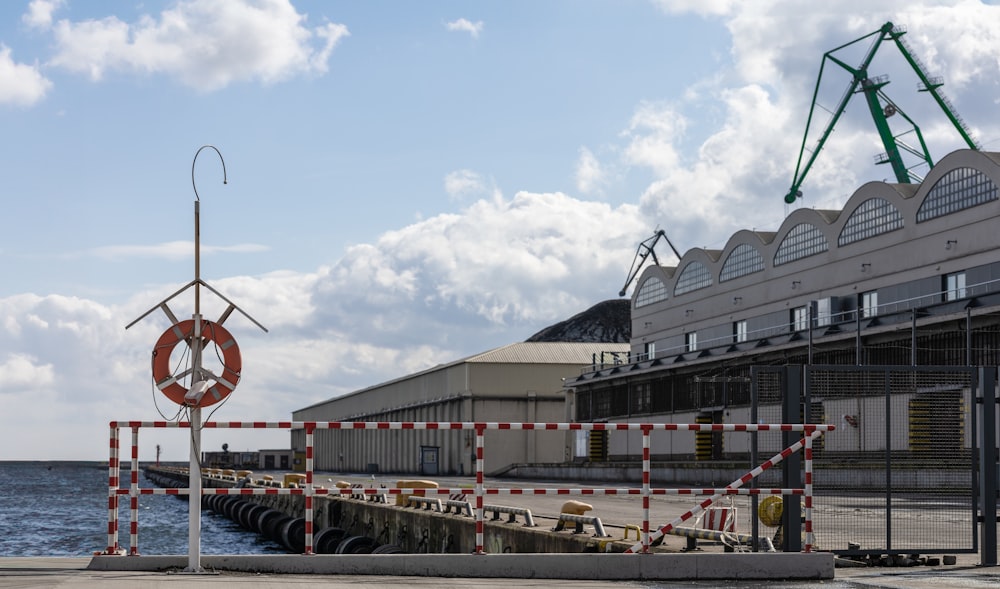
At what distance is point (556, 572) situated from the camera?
13352 millimetres

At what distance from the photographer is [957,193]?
58.9m

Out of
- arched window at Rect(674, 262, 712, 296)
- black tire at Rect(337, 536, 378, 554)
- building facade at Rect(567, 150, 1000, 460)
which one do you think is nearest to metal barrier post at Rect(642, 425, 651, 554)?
black tire at Rect(337, 536, 378, 554)

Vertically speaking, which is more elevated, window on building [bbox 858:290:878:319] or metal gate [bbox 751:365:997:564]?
window on building [bbox 858:290:878:319]

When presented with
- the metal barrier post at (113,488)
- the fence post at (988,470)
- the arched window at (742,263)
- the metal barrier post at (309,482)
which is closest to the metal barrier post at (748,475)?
the fence post at (988,470)

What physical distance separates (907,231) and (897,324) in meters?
6.29

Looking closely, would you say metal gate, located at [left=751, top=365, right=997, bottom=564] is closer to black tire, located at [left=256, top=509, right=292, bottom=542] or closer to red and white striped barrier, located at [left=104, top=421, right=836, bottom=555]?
red and white striped barrier, located at [left=104, top=421, right=836, bottom=555]

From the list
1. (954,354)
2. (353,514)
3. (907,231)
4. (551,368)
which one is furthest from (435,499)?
(551,368)

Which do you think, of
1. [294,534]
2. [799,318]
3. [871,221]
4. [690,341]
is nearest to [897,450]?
[294,534]

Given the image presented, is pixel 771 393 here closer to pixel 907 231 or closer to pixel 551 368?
pixel 907 231

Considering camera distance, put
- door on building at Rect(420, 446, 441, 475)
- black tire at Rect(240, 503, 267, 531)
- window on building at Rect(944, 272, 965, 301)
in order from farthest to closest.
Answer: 1. door on building at Rect(420, 446, 441, 475)
2. black tire at Rect(240, 503, 267, 531)
3. window on building at Rect(944, 272, 965, 301)

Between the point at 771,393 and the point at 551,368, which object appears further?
the point at 551,368

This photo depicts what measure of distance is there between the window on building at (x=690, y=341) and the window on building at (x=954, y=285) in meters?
28.4

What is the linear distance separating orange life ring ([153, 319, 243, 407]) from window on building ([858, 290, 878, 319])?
5518 cm

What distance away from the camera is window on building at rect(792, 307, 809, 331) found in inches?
2778
